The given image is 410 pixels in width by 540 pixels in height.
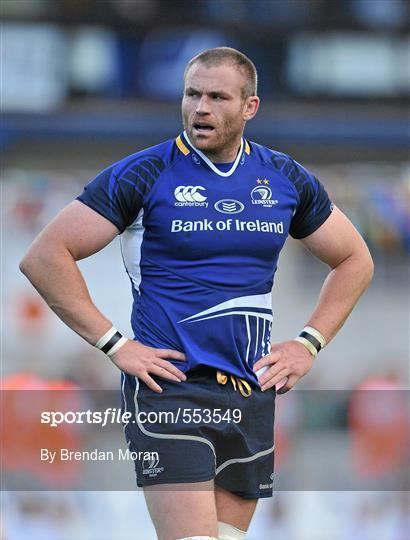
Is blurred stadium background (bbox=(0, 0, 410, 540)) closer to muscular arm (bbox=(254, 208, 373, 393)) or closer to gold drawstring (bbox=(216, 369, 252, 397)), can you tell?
muscular arm (bbox=(254, 208, 373, 393))

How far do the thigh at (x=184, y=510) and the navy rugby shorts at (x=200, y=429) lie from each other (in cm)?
3

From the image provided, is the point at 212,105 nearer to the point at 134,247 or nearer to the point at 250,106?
the point at 250,106

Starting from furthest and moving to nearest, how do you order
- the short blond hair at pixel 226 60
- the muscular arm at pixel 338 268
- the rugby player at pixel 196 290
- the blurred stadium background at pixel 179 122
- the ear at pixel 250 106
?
the blurred stadium background at pixel 179 122 → the muscular arm at pixel 338 268 → the ear at pixel 250 106 → the short blond hair at pixel 226 60 → the rugby player at pixel 196 290

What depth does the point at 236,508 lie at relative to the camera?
511 cm

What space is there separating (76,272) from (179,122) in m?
22.0

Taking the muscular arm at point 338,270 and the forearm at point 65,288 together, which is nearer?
the forearm at point 65,288

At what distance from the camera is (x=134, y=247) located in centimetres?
502

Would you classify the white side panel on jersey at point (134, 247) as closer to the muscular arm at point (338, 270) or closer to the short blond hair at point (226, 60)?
the short blond hair at point (226, 60)

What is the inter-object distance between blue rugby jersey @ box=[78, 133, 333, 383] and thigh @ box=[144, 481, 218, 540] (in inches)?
17.4

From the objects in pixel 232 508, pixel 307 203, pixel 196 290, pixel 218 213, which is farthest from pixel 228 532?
A: pixel 307 203

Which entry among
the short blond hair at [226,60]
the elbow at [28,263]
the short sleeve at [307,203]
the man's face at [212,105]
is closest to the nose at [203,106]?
the man's face at [212,105]

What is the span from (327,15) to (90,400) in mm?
17083

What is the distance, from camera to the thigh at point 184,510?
15.6 ft

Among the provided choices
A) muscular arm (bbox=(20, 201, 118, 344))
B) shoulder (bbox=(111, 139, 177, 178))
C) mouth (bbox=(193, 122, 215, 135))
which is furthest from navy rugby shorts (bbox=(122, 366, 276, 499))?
mouth (bbox=(193, 122, 215, 135))
